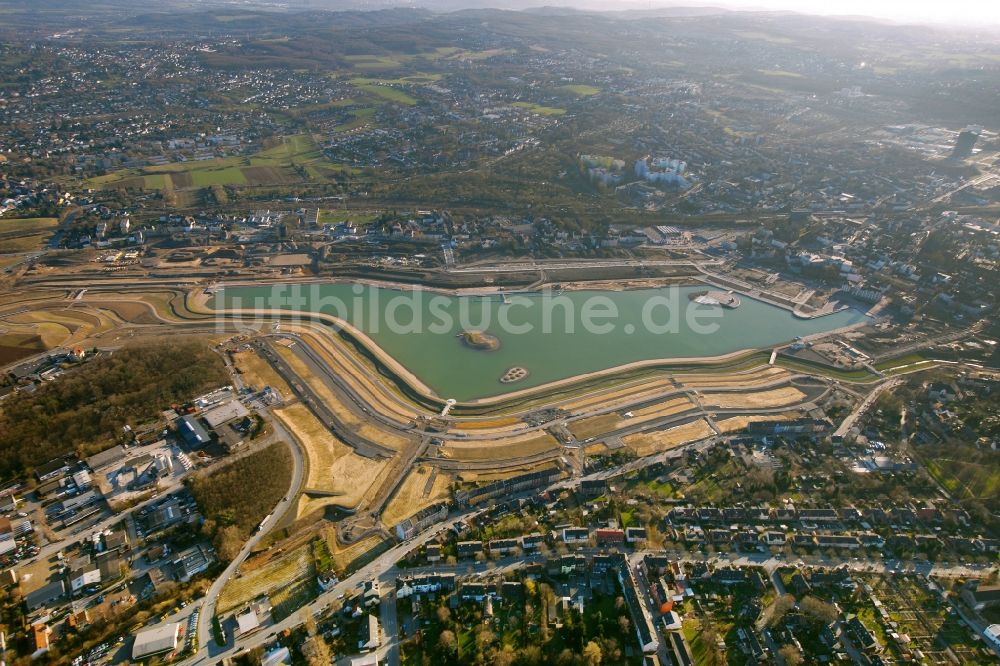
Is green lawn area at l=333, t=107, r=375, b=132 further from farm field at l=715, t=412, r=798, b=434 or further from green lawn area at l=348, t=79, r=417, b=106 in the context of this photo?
farm field at l=715, t=412, r=798, b=434

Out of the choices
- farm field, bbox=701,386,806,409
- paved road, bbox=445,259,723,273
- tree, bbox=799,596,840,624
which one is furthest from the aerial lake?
tree, bbox=799,596,840,624

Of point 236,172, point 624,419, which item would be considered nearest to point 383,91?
point 236,172

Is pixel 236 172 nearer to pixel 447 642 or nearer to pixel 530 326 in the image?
pixel 530 326

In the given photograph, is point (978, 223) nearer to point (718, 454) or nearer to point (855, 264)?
point (855, 264)

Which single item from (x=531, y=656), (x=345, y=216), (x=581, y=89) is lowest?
(x=531, y=656)

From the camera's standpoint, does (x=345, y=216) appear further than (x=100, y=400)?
Yes

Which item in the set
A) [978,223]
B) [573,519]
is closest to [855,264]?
[978,223]

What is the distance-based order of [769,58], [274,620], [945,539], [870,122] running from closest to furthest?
[274,620] → [945,539] → [870,122] → [769,58]
